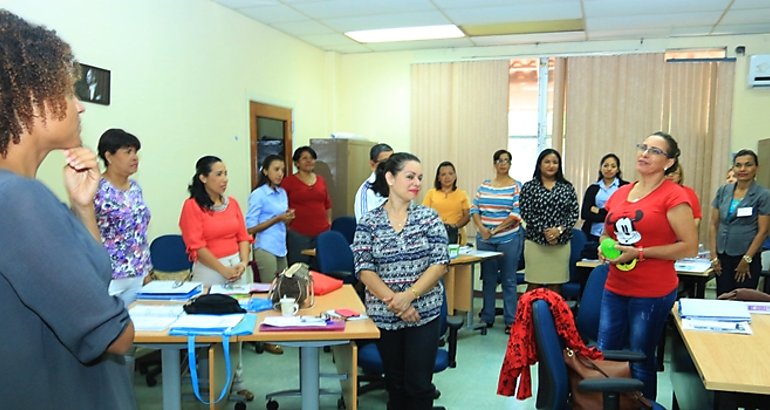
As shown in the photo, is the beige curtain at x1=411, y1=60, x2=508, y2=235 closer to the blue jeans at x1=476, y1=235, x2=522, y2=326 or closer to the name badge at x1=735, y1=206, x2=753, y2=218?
the blue jeans at x1=476, y1=235, x2=522, y2=326

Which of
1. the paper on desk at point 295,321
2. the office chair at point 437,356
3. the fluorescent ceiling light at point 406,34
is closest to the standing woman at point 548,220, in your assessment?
the office chair at point 437,356

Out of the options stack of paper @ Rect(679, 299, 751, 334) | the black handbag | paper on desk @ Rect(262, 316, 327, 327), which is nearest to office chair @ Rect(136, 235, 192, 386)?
the black handbag

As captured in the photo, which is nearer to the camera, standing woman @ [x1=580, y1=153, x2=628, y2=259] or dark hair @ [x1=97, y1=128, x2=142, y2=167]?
dark hair @ [x1=97, y1=128, x2=142, y2=167]

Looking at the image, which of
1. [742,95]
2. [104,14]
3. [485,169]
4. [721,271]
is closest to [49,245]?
[104,14]

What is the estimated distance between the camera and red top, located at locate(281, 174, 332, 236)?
5.25 meters

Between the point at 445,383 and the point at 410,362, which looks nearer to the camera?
the point at 410,362

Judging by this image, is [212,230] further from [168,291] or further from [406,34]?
[406,34]

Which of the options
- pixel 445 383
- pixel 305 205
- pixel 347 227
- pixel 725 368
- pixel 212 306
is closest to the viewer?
pixel 725 368

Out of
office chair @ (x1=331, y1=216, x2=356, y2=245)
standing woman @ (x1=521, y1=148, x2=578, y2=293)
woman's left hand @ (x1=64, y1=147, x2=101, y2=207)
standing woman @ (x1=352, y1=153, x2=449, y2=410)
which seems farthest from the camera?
office chair @ (x1=331, y1=216, x2=356, y2=245)

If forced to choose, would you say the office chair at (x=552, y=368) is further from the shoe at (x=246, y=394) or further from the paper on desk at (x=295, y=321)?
the shoe at (x=246, y=394)

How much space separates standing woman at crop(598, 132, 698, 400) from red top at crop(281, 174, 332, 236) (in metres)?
3.05

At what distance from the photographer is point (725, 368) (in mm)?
2047

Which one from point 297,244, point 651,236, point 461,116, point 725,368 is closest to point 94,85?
point 297,244

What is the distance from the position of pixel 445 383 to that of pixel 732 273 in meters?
2.68
